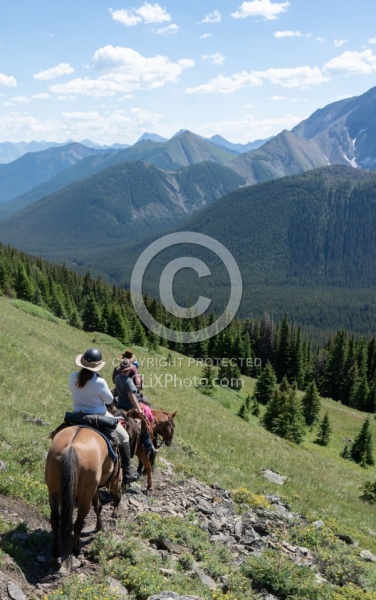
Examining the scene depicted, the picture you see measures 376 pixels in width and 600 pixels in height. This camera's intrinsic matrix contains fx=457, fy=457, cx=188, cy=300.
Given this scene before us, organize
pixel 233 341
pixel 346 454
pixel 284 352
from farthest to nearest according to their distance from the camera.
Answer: pixel 284 352
pixel 233 341
pixel 346 454

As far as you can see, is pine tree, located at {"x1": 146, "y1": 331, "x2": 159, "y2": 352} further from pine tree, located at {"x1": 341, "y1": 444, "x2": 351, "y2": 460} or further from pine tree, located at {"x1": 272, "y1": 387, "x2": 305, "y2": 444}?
pine tree, located at {"x1": 341, "y1": 444, "x2": 351, "y2": 460}

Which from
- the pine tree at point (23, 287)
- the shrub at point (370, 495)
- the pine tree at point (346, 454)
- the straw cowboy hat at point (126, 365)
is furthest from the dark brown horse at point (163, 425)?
the pine tree at point (23, 287)

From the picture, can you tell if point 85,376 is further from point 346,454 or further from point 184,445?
point 346,454

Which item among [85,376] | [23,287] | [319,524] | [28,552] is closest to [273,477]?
[319,524]

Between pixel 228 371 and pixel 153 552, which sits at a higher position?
pixel 153 552

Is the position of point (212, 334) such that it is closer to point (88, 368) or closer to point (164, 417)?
point (164, 417)

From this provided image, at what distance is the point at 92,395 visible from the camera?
31.3 feet

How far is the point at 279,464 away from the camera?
22188 mm

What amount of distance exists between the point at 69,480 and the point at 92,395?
2.07m

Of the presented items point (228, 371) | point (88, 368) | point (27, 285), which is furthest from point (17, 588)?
point (27, 285)

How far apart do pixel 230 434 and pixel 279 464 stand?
3.50 metres

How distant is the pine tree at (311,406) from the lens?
188 feet

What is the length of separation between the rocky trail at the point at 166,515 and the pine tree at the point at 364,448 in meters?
33.5

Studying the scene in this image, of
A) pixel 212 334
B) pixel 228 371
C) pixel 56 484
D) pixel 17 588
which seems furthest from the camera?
pixel 212 334
